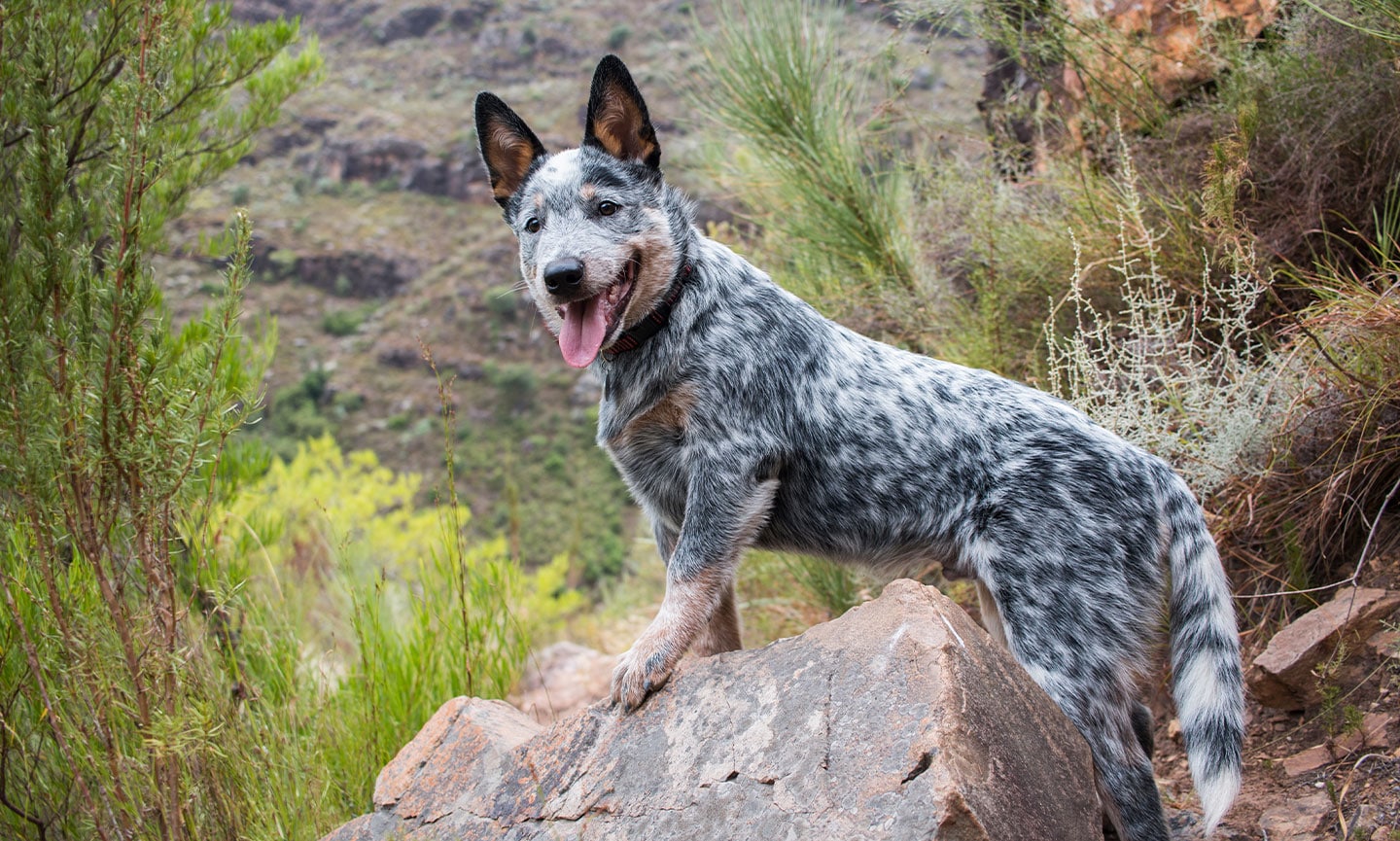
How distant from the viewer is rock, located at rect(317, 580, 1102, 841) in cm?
215

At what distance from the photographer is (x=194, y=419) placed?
3.07m

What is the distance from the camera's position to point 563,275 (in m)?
2.80

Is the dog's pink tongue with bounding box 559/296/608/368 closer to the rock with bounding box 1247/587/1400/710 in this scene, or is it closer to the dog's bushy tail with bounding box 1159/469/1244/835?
the dog's bushy tail with bounding box 1159/469/1244/835

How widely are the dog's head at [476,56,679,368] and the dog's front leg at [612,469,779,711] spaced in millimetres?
551

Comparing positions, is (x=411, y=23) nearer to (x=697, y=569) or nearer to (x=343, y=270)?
(x=343, y=270)

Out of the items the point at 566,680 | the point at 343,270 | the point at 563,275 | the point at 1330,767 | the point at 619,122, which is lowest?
the point at 566,680

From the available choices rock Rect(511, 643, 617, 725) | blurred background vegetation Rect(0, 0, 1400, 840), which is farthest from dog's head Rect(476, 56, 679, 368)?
rock Rect(511, 643, 617, 725)

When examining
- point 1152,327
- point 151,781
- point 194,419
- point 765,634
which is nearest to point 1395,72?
point 1152,327

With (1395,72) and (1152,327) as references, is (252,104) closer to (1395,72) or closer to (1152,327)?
(1152,327)

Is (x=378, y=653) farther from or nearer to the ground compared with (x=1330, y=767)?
farther from the ground

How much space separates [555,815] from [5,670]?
1.79 m

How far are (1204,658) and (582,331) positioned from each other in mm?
1950

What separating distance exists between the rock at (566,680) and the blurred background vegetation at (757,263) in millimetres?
589

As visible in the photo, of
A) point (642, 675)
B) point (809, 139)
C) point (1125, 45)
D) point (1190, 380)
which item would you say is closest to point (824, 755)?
point (642, 675)
